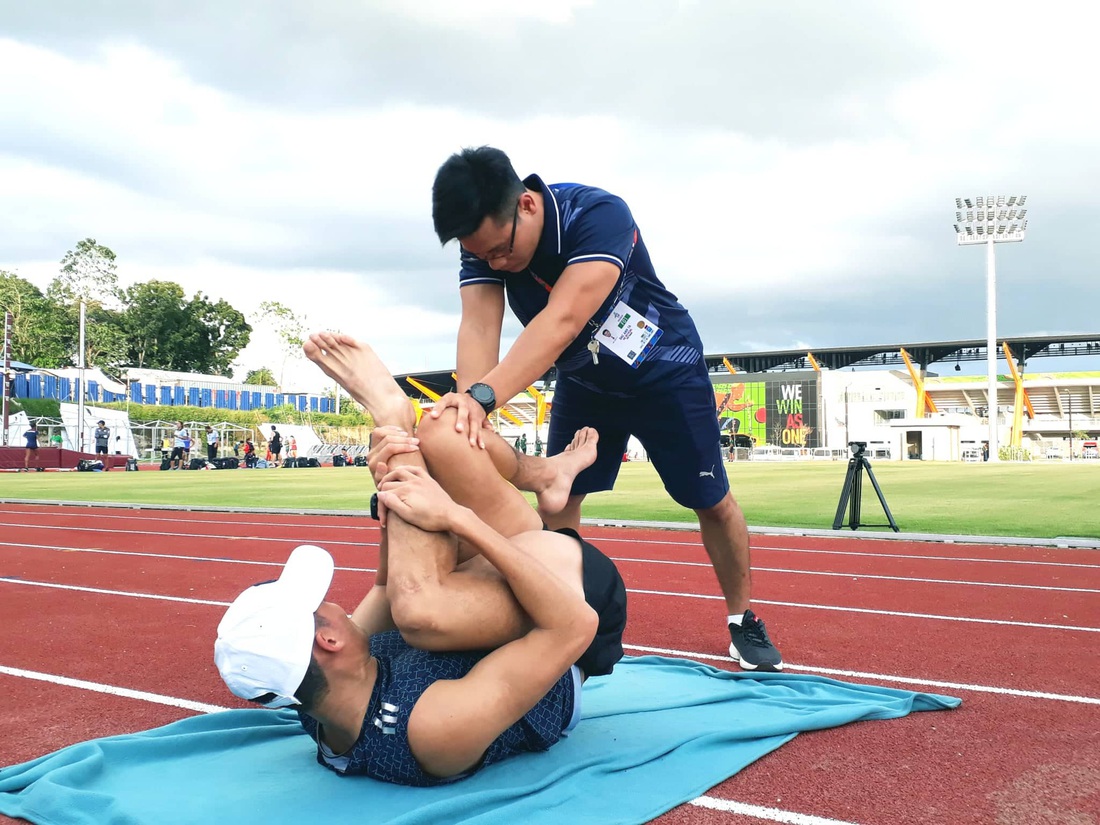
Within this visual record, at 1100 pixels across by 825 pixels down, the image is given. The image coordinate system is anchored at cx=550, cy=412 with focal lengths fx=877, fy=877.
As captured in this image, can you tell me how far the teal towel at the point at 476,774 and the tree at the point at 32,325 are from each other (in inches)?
1979

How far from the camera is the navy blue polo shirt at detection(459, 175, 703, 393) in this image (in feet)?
9.86

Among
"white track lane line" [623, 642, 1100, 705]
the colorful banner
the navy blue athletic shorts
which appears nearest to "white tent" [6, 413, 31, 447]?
"white track lane line" [623, 642, 1100, 705]

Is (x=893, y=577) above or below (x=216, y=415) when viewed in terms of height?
below

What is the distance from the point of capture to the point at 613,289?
3.18 meters

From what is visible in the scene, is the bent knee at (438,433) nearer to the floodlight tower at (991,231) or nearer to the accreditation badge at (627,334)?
the accreditation badge at (627,334)

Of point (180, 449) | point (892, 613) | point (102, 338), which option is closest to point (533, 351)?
point (892, 613)

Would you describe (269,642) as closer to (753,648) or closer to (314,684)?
(314,684)

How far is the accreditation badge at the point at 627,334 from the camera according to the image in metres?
3.37

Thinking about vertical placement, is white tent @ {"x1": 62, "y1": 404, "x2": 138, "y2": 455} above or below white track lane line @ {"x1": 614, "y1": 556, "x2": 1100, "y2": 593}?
above

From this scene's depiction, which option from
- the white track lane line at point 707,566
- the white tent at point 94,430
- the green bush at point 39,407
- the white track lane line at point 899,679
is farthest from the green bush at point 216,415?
the white track lane line at point 899,679

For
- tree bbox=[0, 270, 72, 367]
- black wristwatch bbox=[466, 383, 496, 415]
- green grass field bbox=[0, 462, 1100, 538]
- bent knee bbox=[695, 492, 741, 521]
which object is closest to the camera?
black wristwatch bbox=[466, 383, 496, 415]

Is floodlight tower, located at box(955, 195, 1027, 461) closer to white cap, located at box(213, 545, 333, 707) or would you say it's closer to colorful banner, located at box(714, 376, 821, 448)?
colorful banner, located at box(714, 376, 821, 448)

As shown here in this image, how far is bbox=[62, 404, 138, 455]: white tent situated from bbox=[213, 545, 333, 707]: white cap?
33.1 meters

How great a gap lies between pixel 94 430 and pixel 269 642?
115ft
